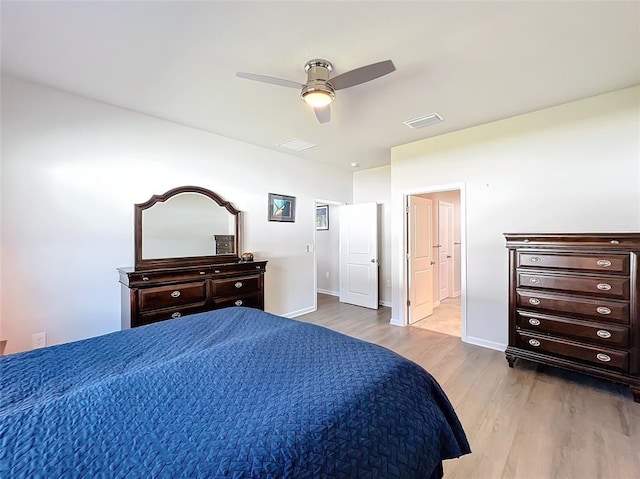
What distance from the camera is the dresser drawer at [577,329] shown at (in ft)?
7.59

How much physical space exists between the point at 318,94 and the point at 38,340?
3.21 metres

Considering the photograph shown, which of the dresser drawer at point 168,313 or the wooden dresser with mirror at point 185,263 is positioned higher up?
the wooden dresser with mirror at point 185,263

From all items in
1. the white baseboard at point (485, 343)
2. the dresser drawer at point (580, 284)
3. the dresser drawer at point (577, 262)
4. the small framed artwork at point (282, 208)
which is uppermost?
the small framed artwork at point (282, 208)

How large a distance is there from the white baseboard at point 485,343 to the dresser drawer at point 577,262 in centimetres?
111

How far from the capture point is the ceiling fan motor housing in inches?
81.0

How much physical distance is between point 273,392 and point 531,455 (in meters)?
1.78

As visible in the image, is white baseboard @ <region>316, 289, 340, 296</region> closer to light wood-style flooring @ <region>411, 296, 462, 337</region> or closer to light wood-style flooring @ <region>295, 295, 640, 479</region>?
light wood-style flooring @ <region>411, 296, 462, 337</region>

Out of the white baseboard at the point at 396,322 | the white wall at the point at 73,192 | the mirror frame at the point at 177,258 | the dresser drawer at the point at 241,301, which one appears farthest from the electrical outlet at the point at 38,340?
the white baseboard at the point at 396,322

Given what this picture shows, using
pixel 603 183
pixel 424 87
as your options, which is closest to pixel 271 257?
pixel 424 87

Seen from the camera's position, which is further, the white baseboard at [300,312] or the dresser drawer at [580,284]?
the white baseboard at [300,312]

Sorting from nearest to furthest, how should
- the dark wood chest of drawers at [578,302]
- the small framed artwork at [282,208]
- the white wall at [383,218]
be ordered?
the dark wood chest of drawers at [578,302] → the small framed artwork at [282,208] → the white wall at [383,218]

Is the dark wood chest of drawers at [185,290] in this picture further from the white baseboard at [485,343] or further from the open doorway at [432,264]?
the white baseboard at [485,343]

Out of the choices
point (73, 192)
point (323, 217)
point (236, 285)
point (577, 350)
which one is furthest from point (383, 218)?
point (73, 192)

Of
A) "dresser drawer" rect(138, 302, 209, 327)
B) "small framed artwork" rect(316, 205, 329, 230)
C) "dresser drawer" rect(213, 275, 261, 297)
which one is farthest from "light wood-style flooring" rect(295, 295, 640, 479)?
"small framed artwork" rect(316, 205, 329, 230)
